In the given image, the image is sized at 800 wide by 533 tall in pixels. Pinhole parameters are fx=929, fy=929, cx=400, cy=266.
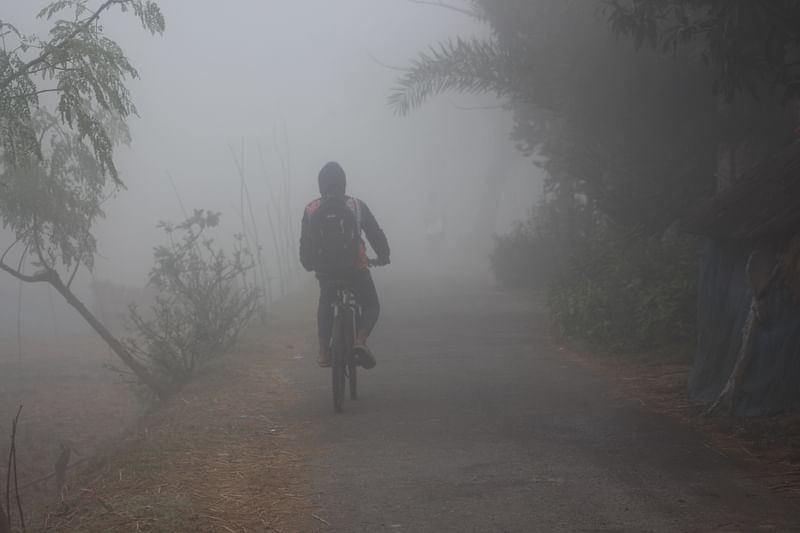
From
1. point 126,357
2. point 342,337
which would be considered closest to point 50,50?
point 342,337

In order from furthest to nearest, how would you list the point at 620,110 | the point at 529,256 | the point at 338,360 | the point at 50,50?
1. the point at 529,256
2. the point at 620,110
3. the point at 338,360
4. the point at 50,50

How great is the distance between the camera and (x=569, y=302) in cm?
1079

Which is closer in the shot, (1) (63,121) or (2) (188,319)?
(1) (63,121)

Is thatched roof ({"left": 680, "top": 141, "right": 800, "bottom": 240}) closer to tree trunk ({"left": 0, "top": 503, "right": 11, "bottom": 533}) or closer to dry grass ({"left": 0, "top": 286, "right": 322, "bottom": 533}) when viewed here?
dry grass ({"left": 0, "top": 286, "right": 322, "bottom": 533})

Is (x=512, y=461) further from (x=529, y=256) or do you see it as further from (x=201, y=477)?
(x=529, y=256)

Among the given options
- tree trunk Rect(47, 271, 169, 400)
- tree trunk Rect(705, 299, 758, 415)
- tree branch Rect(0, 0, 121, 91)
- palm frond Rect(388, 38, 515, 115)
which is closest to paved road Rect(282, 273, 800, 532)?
tree trunk Rect(705, 299, 758, 415)

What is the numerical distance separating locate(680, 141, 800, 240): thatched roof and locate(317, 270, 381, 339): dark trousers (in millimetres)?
2535

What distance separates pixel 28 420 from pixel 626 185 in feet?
28.4

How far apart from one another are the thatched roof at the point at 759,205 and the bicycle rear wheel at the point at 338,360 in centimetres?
276

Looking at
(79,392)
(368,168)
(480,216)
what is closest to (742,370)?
(79,392)

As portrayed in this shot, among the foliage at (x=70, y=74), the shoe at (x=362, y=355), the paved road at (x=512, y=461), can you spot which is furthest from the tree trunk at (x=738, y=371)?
the foliage at (x=70, y=74)

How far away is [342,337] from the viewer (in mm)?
7121

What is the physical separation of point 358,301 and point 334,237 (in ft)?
2.08

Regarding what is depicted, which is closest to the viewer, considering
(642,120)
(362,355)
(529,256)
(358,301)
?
(362,355)
